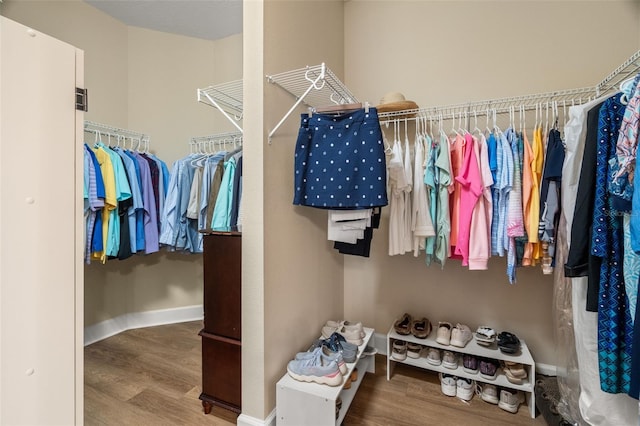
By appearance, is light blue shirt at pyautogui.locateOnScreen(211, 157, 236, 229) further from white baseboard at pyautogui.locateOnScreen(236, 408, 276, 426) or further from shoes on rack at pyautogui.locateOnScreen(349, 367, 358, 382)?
shoes on rack at pyautogui.locateOnScreen(349, 367, 358, 382)

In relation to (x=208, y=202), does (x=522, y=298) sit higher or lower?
lower

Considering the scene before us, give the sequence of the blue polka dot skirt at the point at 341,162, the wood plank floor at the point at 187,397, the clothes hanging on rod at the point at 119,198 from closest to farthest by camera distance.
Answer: the blue polka dot skirt at the point at 341,162, the wood plank floor at the point at 187,397, the clothes hanging on rod at the point at 119,198

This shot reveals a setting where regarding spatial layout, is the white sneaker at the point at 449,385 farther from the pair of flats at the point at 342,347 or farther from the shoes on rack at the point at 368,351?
the pair of flats at the point at 342,347

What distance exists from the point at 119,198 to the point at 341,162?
1.69 m

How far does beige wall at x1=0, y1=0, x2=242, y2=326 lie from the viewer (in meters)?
2.32

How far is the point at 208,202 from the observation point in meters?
2.07

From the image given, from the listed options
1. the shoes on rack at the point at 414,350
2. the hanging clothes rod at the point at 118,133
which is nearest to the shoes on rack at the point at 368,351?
the shoes on rack at the point at 414,350

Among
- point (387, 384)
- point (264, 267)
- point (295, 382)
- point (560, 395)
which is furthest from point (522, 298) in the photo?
point (264, 267)

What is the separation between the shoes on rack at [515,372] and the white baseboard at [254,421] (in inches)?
50.5

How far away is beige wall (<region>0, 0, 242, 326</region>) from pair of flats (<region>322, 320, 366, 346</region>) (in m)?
1.55

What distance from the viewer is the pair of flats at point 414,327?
181 cm

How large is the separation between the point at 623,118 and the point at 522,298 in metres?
1.33

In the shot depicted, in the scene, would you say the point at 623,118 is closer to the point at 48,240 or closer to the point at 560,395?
the point at 560,395

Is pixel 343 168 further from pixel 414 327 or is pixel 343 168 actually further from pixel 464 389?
pixel 464 389
